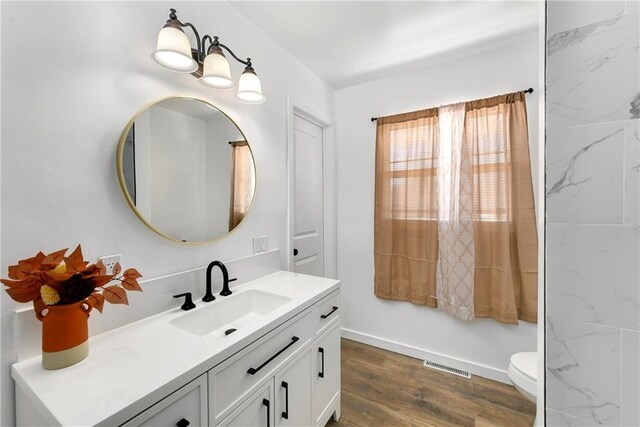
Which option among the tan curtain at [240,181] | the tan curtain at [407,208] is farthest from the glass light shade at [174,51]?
the tan curtain at [407,208]

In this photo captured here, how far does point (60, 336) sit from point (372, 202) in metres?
2.19

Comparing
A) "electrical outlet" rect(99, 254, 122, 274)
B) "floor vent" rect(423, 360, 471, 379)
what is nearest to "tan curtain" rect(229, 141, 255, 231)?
"electrical outlet" rect(99, 254, 122, 274)

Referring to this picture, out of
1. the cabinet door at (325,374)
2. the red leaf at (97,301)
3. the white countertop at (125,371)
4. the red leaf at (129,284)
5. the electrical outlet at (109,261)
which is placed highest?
the electrical outlet at (109,261)

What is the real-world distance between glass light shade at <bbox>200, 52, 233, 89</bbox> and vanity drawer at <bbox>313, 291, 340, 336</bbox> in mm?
1261

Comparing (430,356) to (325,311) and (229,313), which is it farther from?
(229,313)

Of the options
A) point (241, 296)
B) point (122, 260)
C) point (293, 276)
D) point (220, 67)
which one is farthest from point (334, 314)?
point (220, 67)

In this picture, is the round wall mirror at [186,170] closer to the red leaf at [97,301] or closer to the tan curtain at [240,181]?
the tan curtain at [240,181]

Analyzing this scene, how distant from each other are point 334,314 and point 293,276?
0.37 metres

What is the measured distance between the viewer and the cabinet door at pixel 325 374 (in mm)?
1384

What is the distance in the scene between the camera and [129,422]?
0.63 m

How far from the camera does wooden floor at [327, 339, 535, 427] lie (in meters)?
1.62

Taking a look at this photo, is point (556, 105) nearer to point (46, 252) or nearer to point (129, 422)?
point (129, 422)

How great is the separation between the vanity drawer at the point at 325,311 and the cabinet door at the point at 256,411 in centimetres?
40

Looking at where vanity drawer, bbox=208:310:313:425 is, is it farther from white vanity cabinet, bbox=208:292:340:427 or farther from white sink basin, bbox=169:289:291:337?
white sink basin, bbox=169:289:291:337
